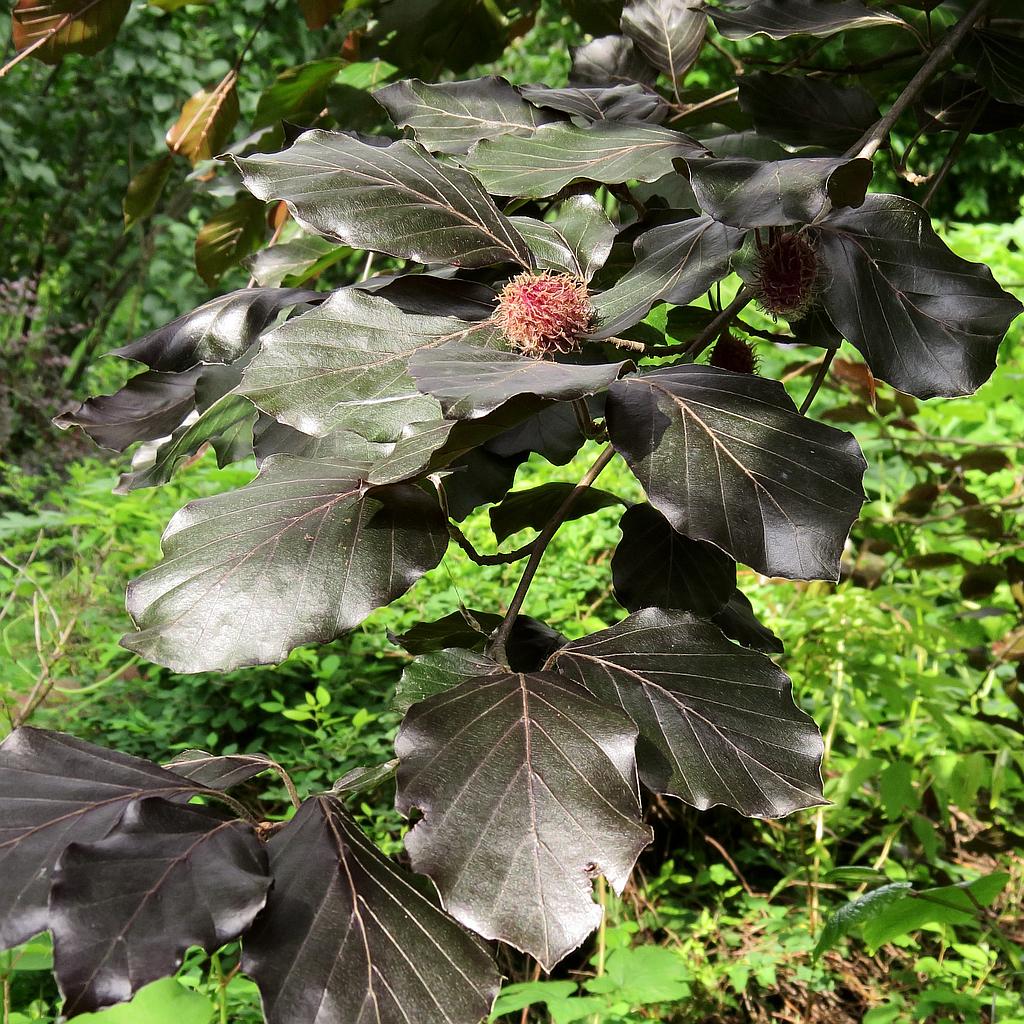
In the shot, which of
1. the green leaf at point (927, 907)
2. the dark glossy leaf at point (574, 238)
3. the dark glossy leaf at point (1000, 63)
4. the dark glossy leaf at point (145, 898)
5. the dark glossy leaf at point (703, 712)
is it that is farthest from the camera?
the green leaf at point (927, 907)

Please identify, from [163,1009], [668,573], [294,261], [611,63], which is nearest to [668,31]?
[611,63]

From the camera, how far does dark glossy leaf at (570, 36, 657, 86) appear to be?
784 millimetres

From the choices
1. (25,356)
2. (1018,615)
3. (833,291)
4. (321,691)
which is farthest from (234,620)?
(25,356)

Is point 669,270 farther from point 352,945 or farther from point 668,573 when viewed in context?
point 352,945

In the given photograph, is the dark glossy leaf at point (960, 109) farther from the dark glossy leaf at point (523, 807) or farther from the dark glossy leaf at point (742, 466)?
the dark glossy leaf at point (523, 807)

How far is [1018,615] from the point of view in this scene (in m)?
1.45

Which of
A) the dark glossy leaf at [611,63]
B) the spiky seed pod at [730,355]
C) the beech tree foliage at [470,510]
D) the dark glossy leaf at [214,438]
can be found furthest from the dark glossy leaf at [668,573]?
the dark glossy leaf at [611,63]

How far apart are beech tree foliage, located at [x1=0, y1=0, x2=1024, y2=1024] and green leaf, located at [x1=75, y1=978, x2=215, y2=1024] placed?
1.12 ft

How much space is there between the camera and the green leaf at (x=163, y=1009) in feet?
2.29

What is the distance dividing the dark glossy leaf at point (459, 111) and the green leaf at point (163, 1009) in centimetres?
58

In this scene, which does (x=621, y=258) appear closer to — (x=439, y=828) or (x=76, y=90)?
(x=439, y=828)

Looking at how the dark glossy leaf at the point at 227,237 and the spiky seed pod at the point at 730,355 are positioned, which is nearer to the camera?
the spiky seed pod at the point at 730,355

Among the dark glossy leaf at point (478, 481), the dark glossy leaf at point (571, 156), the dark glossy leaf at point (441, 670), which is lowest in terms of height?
the dark glossy leaf at point (478, 481)

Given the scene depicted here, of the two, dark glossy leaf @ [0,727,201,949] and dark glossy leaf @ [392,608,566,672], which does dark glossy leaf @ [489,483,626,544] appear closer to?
dark glossy leaf @ [392,608,566,672]
